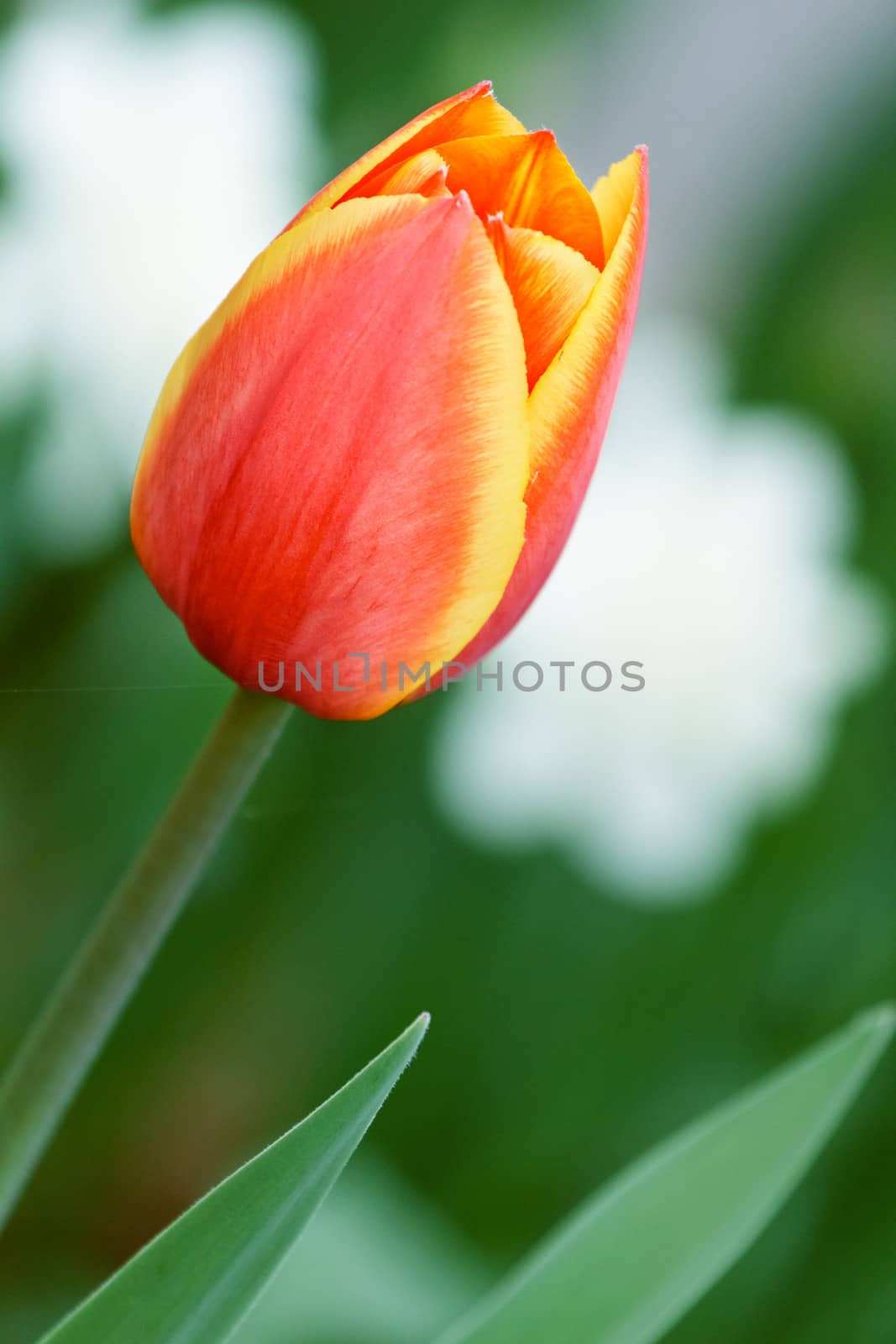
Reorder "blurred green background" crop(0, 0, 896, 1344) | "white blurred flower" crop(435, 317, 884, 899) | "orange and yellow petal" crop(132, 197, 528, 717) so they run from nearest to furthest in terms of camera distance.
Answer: "orange and yellow petal" crop(132, 197, 528, 717) → "blurred green background" crop(0, 0, 896, 1344) → "white blurred flower" crop(435, 317, 884, 899)

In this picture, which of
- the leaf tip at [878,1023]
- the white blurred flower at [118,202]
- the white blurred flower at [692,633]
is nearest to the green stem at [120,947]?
the leaf tip at [878,1023]

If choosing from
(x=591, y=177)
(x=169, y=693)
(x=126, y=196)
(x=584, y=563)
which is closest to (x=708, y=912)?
(x=584, y=563)

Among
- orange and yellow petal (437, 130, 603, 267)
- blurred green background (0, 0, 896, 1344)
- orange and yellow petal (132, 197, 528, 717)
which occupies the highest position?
orange and yellow petal (437, 130, 603, 267)

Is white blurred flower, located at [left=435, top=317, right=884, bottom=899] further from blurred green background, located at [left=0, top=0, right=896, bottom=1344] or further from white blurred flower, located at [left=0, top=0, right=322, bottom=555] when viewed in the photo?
white blurred flower, located at [left=0, top=0, right=322, bottom=555]

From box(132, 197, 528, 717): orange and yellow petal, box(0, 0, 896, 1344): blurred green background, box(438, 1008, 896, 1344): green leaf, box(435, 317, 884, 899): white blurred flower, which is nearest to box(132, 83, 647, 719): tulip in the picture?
box(132, 197, 528, 717): orange and yellow petal

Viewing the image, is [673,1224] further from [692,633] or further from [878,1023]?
[692,633]

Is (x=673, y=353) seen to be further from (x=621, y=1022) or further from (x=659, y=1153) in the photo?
(x=659, y=1153)
